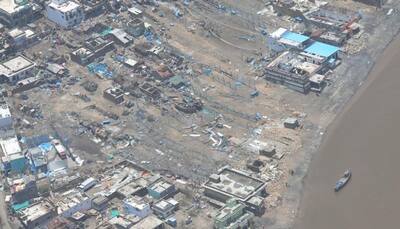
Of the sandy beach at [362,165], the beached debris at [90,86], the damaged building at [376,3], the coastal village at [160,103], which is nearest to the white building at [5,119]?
the coastal village at [160,103]

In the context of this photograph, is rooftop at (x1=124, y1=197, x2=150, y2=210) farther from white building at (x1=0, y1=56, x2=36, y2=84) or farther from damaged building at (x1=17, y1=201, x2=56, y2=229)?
white building at (x1=0, y1=56, x2=36, y2=84)

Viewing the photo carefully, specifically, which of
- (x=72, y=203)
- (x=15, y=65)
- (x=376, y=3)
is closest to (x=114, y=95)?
(x=15, y=65)

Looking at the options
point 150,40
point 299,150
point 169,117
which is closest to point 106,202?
point 169,117

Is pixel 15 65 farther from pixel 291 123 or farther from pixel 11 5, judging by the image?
pixel 291 123

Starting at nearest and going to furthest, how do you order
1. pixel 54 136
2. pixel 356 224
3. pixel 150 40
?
pixel 356 224
pixel 54 136
pixel 150 40

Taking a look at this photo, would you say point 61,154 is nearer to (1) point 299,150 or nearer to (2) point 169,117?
(2) point 169,117

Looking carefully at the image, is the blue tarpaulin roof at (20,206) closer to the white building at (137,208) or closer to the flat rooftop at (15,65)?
the white building at (137,208)
